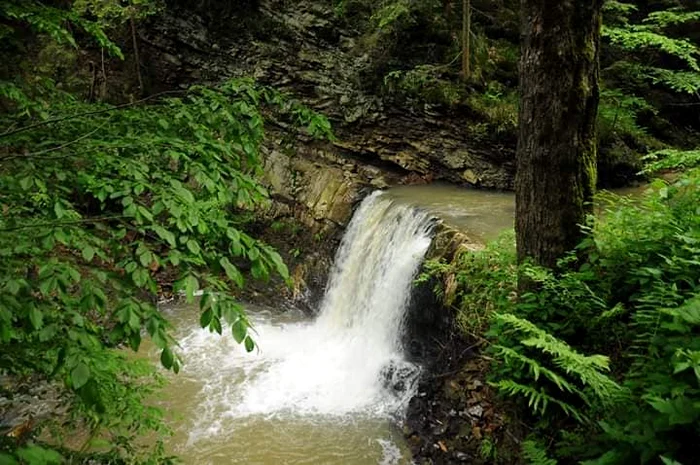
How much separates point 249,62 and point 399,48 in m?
3.98

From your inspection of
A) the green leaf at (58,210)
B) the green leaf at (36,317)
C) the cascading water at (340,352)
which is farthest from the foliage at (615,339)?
the cascading water at (340,352)

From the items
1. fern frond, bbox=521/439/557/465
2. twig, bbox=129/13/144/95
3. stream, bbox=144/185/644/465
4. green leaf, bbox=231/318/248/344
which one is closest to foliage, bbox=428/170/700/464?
fern frond, bbox=521/439/557/465

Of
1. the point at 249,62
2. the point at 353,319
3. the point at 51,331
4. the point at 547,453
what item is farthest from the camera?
the point at 249,62

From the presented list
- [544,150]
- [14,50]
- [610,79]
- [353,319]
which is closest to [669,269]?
[544,150]

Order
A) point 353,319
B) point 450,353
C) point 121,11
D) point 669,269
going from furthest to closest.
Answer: point 121,11
point 353,319
point 450,353
point 669,269

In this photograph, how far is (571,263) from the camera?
119 inches

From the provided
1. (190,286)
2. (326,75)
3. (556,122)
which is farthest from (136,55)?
(190,286)

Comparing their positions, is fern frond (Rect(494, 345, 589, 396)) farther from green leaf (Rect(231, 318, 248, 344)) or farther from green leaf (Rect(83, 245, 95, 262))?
green leaf (Rect(83, 245, 95, 262))

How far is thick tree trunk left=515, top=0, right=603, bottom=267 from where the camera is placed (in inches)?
108

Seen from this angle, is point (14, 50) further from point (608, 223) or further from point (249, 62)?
point (249, 62)

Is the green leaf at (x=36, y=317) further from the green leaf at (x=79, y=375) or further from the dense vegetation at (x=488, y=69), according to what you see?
the dense vegetation at (x=488, y=69)

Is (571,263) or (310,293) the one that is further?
(310,293)

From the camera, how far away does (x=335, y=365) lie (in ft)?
23.0

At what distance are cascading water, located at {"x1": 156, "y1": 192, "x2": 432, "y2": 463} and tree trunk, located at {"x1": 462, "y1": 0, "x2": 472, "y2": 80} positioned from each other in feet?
12.1
